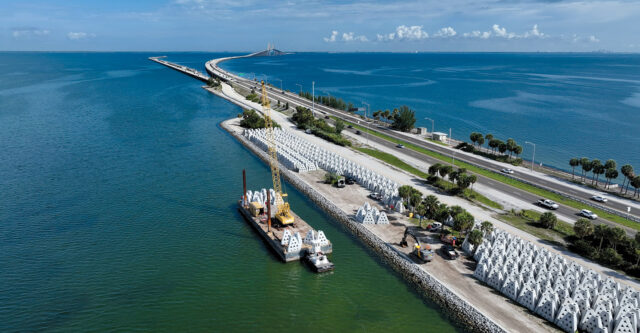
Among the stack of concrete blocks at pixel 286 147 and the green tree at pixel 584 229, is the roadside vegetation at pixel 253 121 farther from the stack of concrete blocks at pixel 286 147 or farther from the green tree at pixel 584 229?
the green tree at pixel 584 229

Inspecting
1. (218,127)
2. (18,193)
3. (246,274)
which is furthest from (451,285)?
(218,127)

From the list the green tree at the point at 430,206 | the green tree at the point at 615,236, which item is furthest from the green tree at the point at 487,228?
the green tree at the point at 615,236

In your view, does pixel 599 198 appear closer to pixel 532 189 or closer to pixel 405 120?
pixel 532 189

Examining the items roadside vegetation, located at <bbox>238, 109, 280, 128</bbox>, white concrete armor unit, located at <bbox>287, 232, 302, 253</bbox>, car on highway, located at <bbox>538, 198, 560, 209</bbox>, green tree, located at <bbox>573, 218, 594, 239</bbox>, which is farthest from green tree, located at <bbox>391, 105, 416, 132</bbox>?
white concrete armor unit, located at <bbox>287, 232, 302, 253</bbox>

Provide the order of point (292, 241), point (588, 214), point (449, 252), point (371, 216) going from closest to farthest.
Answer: point (449, 252) < point (292, 241) < point (371, 216) < point (588, 214)

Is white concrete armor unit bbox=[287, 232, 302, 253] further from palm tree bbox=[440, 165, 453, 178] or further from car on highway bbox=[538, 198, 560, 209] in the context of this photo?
car on highway bbox=[538, 198, 560, 209]

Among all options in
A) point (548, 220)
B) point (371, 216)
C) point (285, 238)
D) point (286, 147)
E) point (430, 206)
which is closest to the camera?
point (285, 238)

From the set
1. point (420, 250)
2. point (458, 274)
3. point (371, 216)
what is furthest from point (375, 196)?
point (458, 274)
